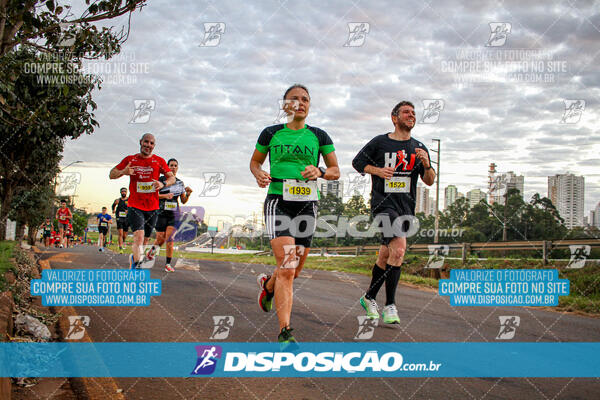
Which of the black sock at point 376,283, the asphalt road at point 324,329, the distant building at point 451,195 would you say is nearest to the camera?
the asphalt road at point 324,329

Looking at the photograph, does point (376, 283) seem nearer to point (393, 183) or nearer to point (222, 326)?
point (393, 183)

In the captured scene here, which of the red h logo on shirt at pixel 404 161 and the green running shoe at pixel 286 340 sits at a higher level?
the red h logo on shirt at pixel 404 161

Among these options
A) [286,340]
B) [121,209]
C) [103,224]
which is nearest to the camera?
[286,340]

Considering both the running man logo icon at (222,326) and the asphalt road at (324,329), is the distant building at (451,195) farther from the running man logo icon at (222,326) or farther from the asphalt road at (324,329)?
the running man logo icon at (222,326)

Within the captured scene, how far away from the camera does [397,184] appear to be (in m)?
5.22

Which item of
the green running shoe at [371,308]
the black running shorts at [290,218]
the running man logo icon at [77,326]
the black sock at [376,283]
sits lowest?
the running man logo icon at [77,326]

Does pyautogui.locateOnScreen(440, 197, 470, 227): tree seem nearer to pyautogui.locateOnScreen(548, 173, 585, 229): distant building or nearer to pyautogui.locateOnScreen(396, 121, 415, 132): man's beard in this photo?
pyautogui.locateOnScreen(548, 173, 585, 229): distant building

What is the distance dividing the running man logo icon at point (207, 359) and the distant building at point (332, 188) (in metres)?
1.73

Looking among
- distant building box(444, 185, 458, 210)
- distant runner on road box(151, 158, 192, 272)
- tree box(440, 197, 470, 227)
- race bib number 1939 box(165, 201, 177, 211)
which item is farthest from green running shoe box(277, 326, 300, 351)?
tree box(440, 197, 470, 227)

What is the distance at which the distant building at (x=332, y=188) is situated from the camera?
450 cm

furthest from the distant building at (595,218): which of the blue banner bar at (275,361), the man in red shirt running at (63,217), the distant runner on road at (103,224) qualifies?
the man in red shirt running at (63,217)

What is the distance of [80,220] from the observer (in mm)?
37062

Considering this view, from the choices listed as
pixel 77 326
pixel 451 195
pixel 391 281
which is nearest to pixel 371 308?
pixel 391 281

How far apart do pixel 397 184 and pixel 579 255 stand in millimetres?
9648
